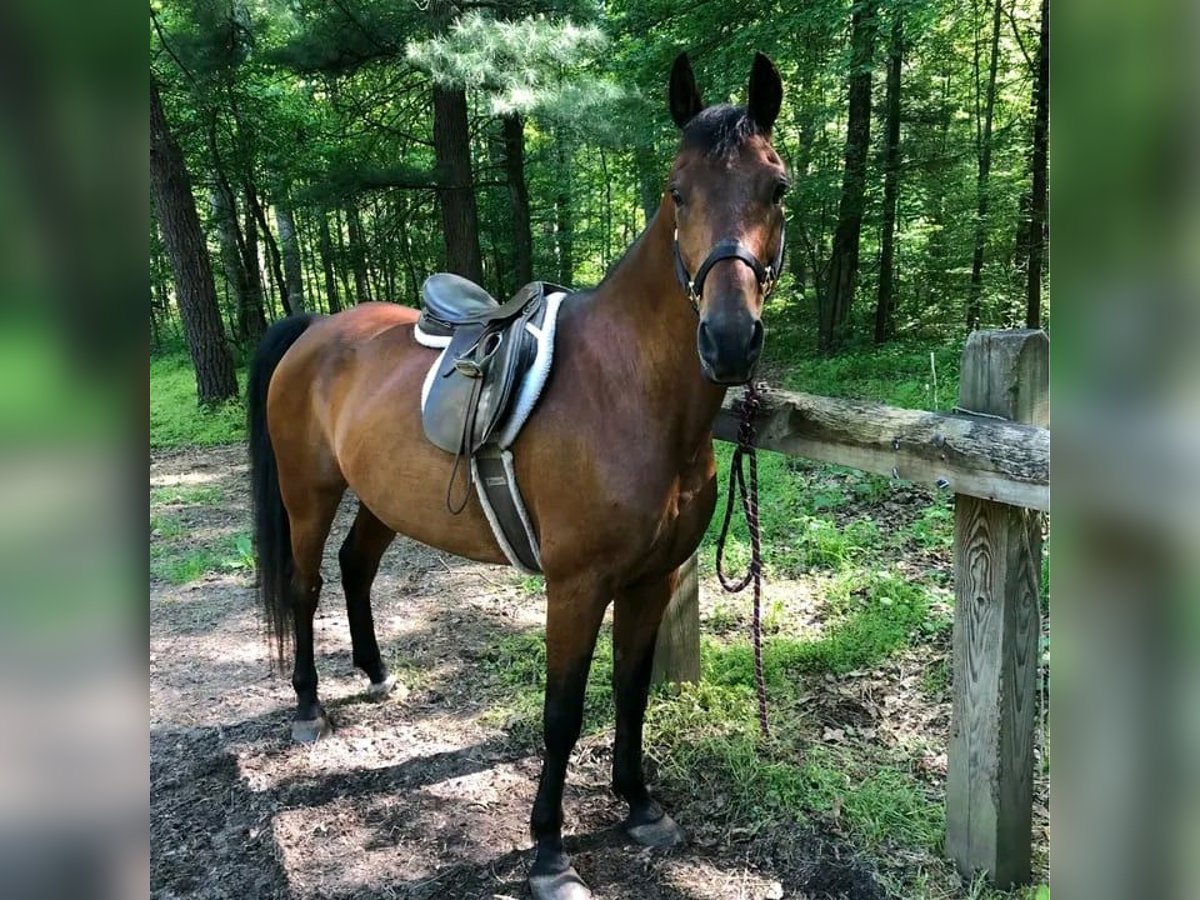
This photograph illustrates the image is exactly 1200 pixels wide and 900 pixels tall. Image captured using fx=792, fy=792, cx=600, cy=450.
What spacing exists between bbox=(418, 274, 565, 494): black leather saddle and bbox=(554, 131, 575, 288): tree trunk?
12911mm

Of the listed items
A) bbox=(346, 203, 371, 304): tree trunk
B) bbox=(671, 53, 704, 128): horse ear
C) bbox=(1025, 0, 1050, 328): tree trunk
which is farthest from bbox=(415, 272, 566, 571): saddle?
bbox=(346, 203, 371, 304): tree trunk

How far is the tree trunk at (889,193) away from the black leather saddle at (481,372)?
888 cm

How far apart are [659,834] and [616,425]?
4.70 feet

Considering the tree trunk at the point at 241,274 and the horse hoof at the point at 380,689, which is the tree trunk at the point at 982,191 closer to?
the horse hoof at the point at 380,689

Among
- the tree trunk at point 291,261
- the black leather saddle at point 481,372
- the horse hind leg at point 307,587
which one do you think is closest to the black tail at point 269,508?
the horse hind leg at point 307,587

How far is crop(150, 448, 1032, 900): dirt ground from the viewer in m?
2.55

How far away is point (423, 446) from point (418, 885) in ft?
4.71

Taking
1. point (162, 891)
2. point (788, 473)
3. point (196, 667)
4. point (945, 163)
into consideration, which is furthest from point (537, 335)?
point (945, 163)

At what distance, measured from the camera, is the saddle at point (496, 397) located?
8.13ft

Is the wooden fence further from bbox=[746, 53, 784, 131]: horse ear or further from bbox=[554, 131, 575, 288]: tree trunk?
bbox=[554, 131, 575, 288]: tree trunk

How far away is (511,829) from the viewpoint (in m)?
2.80
